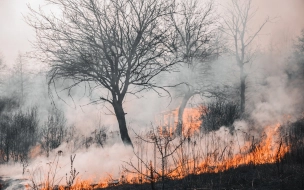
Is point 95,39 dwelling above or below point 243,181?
above

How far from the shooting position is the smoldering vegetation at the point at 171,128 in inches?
222

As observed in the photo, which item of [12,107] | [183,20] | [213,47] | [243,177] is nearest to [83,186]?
[243,177]

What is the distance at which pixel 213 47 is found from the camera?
1491 cm

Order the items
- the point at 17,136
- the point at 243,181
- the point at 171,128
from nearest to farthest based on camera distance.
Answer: the point at 243,181 → the point at 17,136 → the point at 171,128

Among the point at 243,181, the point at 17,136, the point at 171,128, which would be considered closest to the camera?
the point at 243,181

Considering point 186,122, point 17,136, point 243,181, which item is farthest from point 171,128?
point 243,181

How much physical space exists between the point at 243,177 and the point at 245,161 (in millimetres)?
1806

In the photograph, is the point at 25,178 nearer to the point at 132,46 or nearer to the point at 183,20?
the point at 132,46

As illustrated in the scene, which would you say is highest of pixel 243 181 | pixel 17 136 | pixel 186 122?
pixel 186 122

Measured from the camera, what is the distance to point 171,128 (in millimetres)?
13820

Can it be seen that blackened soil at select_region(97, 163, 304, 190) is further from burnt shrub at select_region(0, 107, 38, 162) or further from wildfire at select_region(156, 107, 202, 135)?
burnt shrub at select_region(0, 107, 38, 162)

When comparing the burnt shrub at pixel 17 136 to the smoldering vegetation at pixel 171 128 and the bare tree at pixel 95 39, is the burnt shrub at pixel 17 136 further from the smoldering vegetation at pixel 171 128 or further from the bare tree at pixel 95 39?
the bare tree at pixel 95 39

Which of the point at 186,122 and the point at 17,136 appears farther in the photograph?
the point at 186,122

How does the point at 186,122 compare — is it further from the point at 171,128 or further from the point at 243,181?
the point at 243,181
